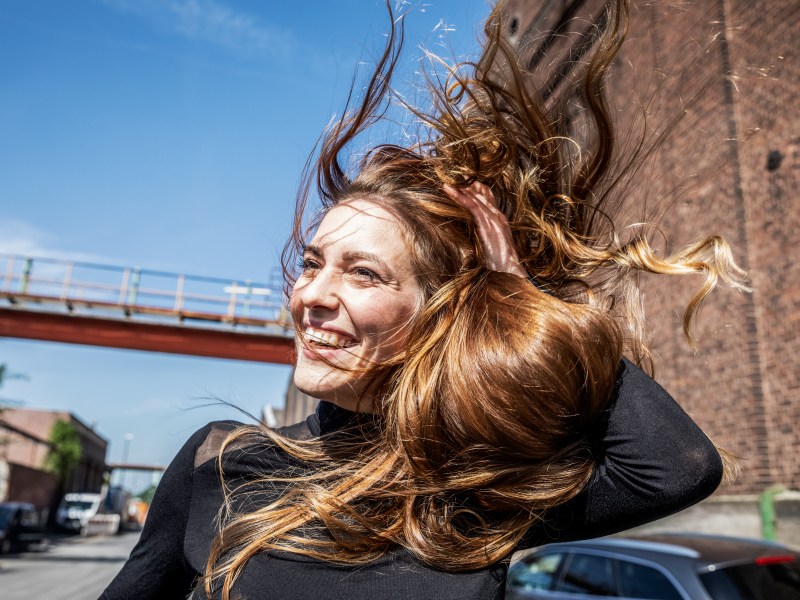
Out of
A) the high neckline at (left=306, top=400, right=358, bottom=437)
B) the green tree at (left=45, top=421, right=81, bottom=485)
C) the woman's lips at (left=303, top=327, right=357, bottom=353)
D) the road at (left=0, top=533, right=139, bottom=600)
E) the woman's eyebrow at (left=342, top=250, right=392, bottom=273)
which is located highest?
the green tree at (left=45, top=421, right=81, bottom=485)

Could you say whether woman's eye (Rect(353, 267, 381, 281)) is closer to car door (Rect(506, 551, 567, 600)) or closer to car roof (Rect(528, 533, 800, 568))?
car roof (Rect(528, 533, 800, 568))

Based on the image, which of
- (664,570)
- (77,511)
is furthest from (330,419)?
(77,511)

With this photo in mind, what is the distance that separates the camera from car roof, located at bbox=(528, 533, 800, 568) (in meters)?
5.14

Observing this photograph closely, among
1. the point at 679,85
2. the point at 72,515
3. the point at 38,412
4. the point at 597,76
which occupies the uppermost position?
the point at 38,412

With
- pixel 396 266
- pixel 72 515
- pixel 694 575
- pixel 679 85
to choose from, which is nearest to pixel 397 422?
pixel 396 266

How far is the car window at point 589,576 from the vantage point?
Result: 233 inches

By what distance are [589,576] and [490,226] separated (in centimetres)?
498

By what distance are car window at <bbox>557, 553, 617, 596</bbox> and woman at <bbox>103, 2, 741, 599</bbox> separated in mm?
4418

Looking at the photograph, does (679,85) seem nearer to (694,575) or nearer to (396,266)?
(396,266)

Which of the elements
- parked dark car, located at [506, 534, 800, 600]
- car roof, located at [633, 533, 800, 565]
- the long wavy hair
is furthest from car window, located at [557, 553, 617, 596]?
the long wavy hair

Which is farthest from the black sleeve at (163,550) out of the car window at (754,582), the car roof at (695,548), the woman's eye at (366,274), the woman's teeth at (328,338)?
the car roof at (695,548)

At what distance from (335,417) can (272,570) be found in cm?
44

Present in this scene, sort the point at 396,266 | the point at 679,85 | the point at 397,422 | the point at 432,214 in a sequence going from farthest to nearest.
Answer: the point at 679,85
the point at 432,214
the point at 396,266
the point at 397,422

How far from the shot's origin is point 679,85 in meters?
2.29
